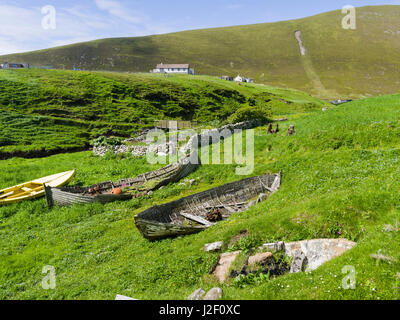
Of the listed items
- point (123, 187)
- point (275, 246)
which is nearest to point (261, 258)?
point (275, 246)

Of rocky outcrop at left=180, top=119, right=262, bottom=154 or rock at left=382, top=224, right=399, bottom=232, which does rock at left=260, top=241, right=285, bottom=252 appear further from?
rocky outcrop at left=180, top=119, right=262, bottom=154

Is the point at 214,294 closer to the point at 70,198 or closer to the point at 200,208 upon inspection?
the point at 200,208

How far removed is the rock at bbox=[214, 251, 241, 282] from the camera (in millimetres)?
10586

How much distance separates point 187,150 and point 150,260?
24.9 m

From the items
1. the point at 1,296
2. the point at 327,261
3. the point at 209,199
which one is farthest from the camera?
the point at 209,199

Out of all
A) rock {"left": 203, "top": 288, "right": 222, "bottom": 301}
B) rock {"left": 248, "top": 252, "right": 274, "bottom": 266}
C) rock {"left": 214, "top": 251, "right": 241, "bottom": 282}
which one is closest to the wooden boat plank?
rock {"left": 214, "top": 251, "right": 241, "bottom": 282}

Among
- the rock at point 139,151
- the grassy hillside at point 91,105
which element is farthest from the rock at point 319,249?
the grassy hillside at point 91,105

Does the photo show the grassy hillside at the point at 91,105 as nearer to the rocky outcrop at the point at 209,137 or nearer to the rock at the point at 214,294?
the rocky outcrop at the point at 209,137

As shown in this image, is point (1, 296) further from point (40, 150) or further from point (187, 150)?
point (40, 150)

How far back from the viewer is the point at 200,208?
20.0 meters

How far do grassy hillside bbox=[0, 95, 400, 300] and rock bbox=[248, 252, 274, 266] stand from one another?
0.87m

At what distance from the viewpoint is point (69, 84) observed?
7738 cm
